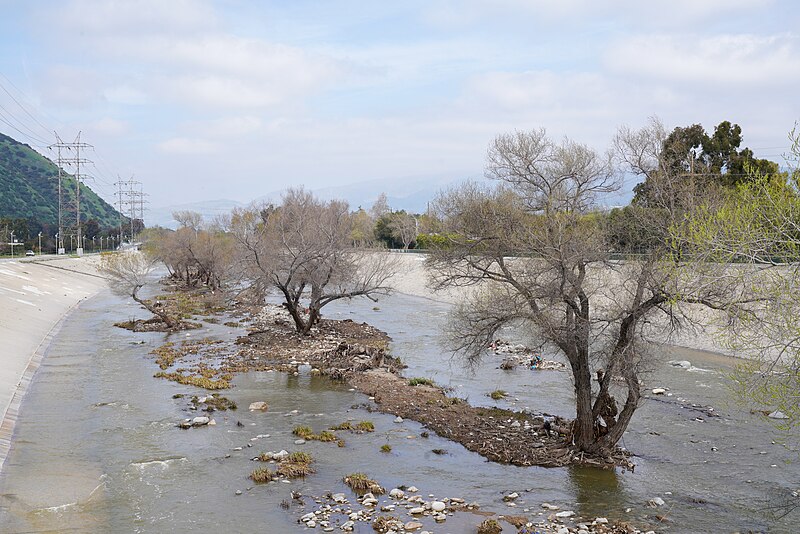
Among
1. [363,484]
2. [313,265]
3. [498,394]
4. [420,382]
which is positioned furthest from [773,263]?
[313,265]

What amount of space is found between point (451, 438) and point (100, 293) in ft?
175

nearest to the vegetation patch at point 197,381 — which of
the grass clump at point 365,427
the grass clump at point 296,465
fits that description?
the grass clump at point 365,427

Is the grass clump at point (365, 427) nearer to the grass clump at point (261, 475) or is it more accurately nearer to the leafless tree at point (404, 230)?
the grass clump at point (261, 475)

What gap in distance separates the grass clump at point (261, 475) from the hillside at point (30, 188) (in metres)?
128

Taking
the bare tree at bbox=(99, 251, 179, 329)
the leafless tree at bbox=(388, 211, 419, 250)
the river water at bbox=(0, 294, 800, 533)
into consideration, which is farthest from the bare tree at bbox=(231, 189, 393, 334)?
the leafless tree at bbox=(388, 211, 419, 250)

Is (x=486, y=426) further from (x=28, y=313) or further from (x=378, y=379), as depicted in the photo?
(x=28, y=313)

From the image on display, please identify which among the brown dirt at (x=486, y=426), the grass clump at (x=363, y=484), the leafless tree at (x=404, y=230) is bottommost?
the grass clump at (x=363, y=484)

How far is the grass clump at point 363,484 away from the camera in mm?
14305

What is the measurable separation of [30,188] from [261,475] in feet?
495

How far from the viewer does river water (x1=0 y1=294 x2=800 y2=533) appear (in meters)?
13.1

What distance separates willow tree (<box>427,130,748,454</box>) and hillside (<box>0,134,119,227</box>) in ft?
425

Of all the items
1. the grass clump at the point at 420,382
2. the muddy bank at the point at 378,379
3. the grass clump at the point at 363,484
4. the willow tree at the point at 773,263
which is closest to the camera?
the willow tree at the point at 773,263

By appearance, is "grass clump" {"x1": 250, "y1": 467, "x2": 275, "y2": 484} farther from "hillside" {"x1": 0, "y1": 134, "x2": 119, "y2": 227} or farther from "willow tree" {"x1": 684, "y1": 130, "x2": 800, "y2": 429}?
"hillside" {"x1": 0, "y1": 134, "x2": 119, "y2": 227}

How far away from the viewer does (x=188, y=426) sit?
1892cm
